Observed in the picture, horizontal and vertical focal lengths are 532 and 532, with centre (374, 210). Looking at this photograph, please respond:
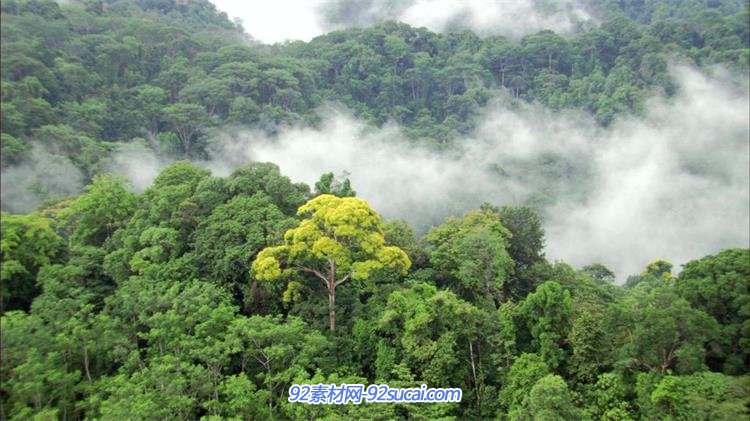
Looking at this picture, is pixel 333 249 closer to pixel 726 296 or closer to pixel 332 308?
pixel 332 308

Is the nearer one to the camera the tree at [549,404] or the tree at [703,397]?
the tree at [703,397]

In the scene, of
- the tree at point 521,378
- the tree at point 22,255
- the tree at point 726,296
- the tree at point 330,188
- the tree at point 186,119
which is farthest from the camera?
the tree at point 186,119

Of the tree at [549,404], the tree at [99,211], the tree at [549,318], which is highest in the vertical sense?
the tree at [99,211]

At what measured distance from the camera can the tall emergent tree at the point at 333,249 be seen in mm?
11516

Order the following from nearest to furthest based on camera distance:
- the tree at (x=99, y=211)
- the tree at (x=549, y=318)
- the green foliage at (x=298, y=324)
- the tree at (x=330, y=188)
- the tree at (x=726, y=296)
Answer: the green foliage at (x=298, y=324) → the tree at (x=726, y=296) → the tree at (x=549, y=318) → the tree at (x=99, y=211) → the tree at (x=330, y=188)

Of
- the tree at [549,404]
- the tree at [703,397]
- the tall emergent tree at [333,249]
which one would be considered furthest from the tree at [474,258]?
the tree at [703,397]

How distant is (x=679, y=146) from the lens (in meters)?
37.7

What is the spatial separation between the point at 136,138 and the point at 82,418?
20674 mm

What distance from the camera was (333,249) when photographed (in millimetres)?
11492

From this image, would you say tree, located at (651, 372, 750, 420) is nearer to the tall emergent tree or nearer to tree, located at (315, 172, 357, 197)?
the tall emergent tree

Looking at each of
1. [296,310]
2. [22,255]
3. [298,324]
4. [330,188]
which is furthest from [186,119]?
[298,324]

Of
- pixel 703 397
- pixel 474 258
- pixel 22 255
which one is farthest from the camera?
pixel 474 258

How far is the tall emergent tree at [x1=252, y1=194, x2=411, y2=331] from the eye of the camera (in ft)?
37.8

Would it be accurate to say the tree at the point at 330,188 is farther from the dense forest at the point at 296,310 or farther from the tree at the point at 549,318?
the tree at the point at 549,318
